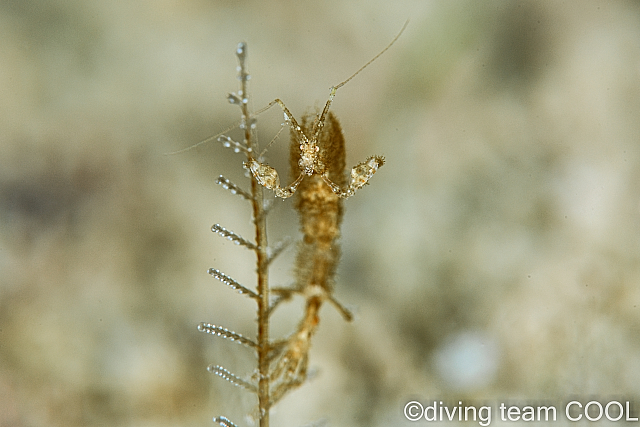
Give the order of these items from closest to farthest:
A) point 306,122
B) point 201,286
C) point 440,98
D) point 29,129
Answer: point 306,122 < point 29,129 < point 201,286 < point 440,98

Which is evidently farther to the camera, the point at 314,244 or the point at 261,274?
the point at 314,244

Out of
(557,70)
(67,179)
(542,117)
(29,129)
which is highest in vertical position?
(557,70)

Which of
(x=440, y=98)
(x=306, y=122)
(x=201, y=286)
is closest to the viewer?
(x=306, y=122)

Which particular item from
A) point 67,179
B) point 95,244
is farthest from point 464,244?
point 67,179

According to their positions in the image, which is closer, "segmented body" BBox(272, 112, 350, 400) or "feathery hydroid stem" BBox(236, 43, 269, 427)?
"feathery hydroid stem" BBox(236, 43, 269, 427)

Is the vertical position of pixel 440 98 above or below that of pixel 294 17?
below

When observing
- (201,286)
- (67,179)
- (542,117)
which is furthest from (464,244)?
(67,179)

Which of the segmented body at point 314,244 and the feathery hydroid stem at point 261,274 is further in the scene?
the segmented body at point 314,244

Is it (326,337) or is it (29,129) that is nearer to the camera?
(29,129)

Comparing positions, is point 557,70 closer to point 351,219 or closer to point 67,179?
point 351,219

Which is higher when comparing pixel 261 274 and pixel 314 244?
pixel 314 244
